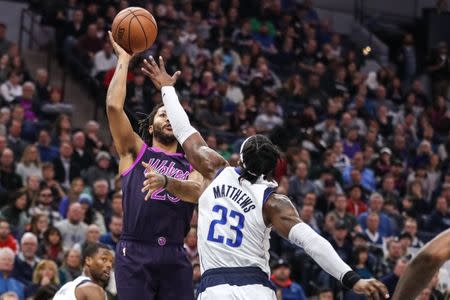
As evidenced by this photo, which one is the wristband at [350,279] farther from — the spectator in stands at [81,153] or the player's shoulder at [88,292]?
the spectator in stands at [81,153]

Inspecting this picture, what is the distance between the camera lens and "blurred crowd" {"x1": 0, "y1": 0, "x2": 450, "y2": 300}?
13.0 metres

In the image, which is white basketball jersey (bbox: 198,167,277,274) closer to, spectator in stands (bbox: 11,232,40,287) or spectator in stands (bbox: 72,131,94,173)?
spectator in stands (bbox: 11,232,40,287)

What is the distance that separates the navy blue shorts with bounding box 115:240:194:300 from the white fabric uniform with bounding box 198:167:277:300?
106 centimetres

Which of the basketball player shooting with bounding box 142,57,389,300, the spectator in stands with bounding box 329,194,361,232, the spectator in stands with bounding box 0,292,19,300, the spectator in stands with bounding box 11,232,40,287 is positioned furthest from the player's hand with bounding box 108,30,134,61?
the spectator in stands with bounding box 329,194,361,232

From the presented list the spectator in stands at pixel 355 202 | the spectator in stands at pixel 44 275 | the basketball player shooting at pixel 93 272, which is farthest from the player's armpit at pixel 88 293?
the spectator in stands at pixel 355 202

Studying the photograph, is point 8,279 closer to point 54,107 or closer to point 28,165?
point 28,165

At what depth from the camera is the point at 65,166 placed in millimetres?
14539

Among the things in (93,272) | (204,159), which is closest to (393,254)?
(93,272)

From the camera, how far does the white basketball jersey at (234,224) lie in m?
6.50

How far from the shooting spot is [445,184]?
18.2 m

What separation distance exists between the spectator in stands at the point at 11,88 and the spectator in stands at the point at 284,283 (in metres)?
5.10

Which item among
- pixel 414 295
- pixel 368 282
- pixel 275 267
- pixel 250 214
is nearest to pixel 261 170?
pixel 250 214

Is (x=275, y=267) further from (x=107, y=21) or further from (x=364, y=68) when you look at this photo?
(x=364, y=68)

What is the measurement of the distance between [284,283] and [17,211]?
11.2 ft
